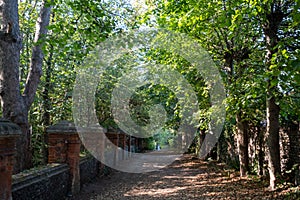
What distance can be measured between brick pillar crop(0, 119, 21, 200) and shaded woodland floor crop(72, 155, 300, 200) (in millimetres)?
3873

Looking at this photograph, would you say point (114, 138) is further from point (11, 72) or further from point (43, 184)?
→ point (43, 184)

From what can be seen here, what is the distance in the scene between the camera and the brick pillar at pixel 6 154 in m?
3.77

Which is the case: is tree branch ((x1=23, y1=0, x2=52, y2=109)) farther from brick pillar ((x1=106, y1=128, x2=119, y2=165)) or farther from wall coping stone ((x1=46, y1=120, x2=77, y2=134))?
brick pillar ((x1=106, y1=128, x2=119, y2=165))

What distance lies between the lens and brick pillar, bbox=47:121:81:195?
7.17 metres

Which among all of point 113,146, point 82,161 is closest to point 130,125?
point 113,146

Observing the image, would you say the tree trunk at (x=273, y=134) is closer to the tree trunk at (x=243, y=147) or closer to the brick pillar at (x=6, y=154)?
the tree trunk at (x=243, y=147)

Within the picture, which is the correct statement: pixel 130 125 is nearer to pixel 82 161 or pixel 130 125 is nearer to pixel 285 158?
pixel 82 161

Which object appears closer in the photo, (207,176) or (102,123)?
(207,176)

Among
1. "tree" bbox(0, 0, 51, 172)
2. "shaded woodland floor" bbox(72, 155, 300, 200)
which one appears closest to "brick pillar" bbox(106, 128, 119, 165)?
"shaded woodland floor" bbox(72, 155, 300, 200)

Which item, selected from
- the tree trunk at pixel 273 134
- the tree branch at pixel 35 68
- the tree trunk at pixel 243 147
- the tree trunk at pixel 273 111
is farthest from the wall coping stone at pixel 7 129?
the tree trunk at pixel 243 147

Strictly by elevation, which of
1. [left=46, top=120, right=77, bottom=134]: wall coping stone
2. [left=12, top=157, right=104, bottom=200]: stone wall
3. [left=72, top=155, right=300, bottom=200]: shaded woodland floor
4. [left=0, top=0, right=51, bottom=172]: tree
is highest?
[left=0, top=0, right=51, bottom=172]: tree

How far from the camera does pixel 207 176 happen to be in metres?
11.2

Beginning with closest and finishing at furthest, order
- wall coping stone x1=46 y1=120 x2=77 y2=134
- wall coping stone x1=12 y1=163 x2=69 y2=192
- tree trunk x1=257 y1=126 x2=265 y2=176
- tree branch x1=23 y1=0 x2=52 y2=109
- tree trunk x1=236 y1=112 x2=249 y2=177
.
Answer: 1. wall coping stone x1=12 y1=163 x2=69 y2=192
2. wall coping stone x1=46 y1=120 x2=77 y2=134
3. tree branch x1=23 y1=0 x2=52 y2=109
4. tree trunk x1=257 y1=126 x2=265 y2=176
5. tree trunk x1=236 y1=112 x2=249 y2=177

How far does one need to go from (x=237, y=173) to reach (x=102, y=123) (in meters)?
6.57
